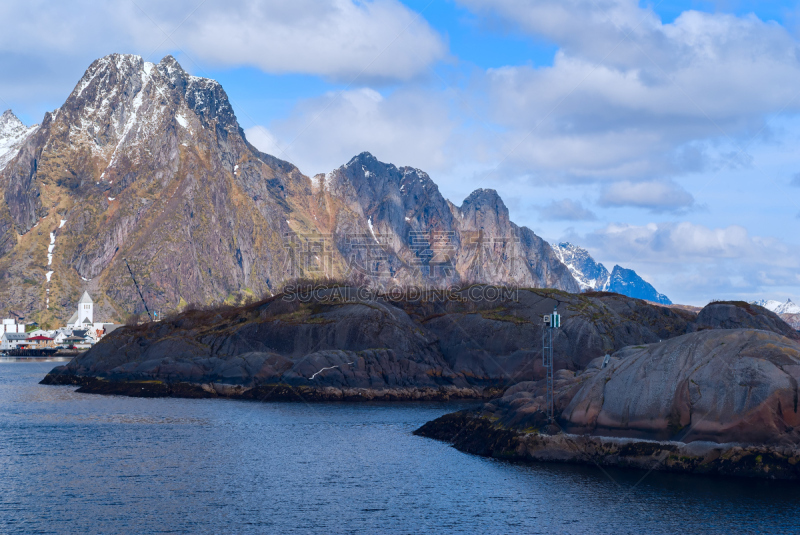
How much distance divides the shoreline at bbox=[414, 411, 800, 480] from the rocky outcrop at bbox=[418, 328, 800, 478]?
0.07 meters

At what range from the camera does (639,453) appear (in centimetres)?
6097

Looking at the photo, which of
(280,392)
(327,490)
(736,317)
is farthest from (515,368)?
(327,490)

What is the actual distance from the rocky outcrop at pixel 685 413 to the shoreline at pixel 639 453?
72 mm

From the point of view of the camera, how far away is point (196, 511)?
5212cm

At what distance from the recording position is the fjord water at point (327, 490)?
49.1 metres

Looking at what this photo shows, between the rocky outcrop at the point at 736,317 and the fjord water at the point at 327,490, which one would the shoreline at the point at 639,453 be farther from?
the rocky outcrop at the point at 736,317

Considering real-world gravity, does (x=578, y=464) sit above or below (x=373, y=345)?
below

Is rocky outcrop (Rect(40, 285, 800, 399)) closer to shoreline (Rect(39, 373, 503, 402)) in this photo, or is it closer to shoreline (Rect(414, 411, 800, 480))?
shoreline (Rect(39, 373, 503, 402))

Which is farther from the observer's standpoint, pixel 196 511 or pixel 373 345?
pixel 373 345

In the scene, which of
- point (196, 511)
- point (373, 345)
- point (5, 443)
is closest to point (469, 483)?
point (196, 511)

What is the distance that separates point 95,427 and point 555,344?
85260 mm

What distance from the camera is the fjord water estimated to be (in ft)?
161

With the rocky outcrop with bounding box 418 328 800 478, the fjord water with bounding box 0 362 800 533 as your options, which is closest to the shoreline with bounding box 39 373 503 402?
the fjord water with bounding box 0 362 800 533

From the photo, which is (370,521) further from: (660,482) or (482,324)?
(482,324)
